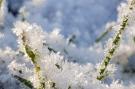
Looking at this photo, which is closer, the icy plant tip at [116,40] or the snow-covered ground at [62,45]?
the snow-covered ground at [62,45]

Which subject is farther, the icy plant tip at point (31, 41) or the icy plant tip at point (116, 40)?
the icy plant tip at point (116, 40)

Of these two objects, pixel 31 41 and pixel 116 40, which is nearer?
pixel 31 41

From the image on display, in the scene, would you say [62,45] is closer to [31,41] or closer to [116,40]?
[116,40]

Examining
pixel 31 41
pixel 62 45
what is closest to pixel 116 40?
pixel 31 41

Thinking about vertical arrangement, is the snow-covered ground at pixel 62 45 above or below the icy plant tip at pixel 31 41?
above

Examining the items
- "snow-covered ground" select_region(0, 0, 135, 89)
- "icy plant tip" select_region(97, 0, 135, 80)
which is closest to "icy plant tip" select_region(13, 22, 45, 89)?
"snow-covered ground" select_region(0, 0, 135, 89)

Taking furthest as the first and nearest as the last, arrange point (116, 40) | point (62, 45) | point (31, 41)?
point (62, 45), point (116, 40), point (31, 41)

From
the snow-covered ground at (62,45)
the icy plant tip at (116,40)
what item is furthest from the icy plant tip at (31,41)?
the icy plant tip at (116,40)

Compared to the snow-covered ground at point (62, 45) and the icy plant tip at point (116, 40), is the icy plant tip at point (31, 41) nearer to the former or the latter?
the snow-covered ground at point (62, 45)

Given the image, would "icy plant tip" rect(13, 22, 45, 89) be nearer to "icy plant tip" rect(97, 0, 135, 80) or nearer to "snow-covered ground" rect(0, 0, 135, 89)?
"snow-covered ground" rect(0, 0, 135, 89)
